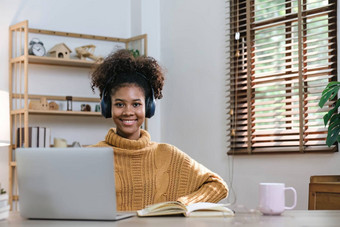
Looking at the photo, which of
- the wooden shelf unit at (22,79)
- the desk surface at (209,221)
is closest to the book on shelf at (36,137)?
the wooden shelf unit at (22,79)

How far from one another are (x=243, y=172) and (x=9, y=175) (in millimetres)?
1855

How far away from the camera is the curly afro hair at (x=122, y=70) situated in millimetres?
2277

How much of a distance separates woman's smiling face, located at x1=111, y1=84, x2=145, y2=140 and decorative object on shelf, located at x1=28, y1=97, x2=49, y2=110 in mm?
2441

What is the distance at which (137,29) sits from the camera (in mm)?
5215

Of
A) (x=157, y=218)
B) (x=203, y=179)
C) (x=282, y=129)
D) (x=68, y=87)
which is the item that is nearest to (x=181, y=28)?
(x=68, y=87)

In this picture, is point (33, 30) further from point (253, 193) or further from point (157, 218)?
point (157, 218)

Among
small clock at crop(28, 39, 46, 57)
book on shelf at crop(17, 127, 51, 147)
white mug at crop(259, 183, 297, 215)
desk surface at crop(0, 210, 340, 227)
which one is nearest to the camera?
desk surface at crop(0, 210, 340, 227)

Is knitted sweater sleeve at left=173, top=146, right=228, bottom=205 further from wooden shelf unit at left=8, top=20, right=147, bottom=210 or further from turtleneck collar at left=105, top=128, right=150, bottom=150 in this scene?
wooden shelf unit at left=8, top=20, right=147, bottom=210

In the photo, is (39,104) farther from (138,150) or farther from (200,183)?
(200,183)

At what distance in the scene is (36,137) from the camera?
4496 millimetres

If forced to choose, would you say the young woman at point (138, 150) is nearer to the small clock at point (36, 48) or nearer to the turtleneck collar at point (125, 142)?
the turtleneck collar at point (125, 142)

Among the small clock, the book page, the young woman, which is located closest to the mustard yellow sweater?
the young woman

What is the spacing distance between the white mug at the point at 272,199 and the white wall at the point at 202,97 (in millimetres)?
2324

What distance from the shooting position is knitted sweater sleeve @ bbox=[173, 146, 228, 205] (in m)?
2.03
